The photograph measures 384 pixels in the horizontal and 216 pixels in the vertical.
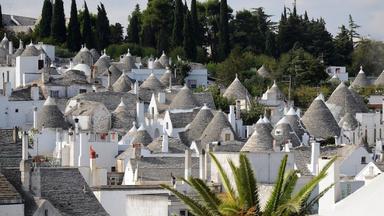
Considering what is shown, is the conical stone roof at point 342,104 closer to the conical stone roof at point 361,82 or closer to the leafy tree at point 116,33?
the conical stone roof at point 361,82

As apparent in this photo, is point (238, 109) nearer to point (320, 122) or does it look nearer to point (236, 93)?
point (320, 122)

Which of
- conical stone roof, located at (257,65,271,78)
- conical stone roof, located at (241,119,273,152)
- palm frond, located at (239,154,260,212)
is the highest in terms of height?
palm frond, located at (239,154,260,212)

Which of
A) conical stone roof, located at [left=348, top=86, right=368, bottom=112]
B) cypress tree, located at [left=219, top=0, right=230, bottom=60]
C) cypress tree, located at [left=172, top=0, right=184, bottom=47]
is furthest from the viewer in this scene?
cypress tree, located at [left=219, top=0, right=230, bottom=60]

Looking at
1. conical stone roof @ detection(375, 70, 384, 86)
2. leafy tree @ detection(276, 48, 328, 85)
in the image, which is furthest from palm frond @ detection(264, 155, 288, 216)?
conical stone roof @ detection(375, 70, 384, 86)

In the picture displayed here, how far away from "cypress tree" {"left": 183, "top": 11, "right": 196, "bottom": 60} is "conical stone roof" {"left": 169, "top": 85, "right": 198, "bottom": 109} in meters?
20.1

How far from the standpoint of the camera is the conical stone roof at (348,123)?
56.0 meters

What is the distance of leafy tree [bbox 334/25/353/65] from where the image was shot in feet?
287

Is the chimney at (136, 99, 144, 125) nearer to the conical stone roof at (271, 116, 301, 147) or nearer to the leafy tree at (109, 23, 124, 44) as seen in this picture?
the conical stone roof at (271, 116, 301, 147)

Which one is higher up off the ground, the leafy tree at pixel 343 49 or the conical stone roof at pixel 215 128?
the leafy tree at pixel 343 49

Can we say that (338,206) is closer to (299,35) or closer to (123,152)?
(123,152)

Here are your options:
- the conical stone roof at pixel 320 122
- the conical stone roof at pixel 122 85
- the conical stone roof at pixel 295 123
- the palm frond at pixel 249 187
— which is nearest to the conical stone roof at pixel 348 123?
the conical stone roof at pixel 320 122

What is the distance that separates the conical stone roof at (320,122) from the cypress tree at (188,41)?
22191 millimetres

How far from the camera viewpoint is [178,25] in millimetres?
79000

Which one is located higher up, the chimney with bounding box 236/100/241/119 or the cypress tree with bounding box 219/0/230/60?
the cypress tree with bounding box 219/0/230/60
